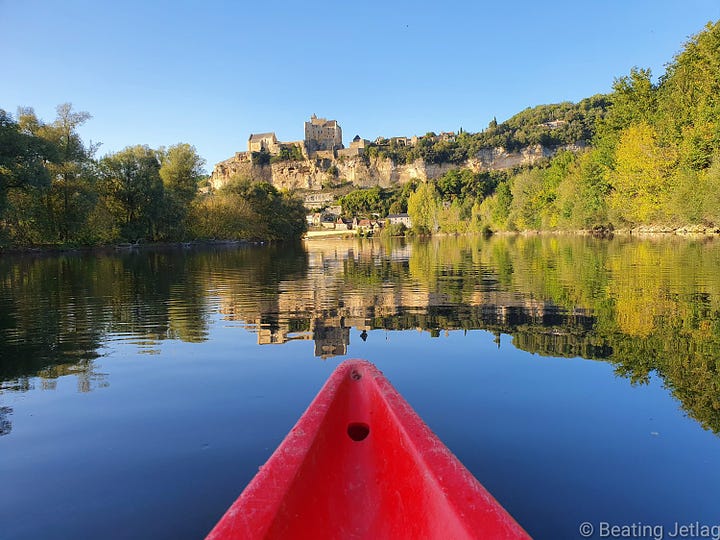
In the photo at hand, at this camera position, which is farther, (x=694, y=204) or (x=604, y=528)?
(x=694, y=204)

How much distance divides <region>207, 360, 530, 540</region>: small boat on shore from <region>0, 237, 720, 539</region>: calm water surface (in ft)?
3.58

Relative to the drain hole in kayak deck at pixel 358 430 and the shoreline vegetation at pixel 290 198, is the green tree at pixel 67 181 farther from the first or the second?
the drain hole in kayak deck at pixel 358 430

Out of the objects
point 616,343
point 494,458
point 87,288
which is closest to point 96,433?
point 494,458

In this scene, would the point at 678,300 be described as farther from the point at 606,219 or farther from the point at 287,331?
the point at 606,219

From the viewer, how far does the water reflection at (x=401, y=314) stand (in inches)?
280

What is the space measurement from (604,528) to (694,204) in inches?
1830

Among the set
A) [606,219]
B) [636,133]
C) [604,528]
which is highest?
[636,133]

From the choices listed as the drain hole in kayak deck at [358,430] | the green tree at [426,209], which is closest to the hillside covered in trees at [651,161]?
the green tree at [426,209]

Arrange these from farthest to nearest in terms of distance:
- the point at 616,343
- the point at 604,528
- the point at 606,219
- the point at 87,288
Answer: the point at 606,219
the point at 87,288
the point at 616,343
the point at 604,528

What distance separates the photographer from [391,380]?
6602mm

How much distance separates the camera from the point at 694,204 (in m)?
39.9

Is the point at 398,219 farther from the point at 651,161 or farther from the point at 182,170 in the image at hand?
the point at 651,161

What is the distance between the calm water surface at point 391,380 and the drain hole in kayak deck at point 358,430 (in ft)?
3.55

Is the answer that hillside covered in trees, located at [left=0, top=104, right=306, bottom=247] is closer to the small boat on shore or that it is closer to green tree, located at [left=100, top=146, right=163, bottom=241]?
green tree, located at [left=100, top=146, right=163, bottom=241]
